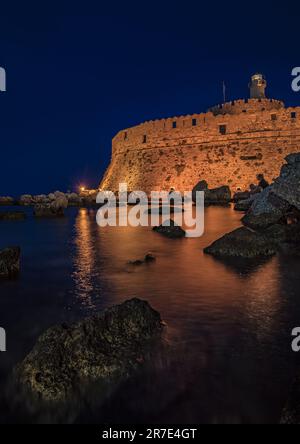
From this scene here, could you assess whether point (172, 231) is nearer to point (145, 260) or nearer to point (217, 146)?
point (145, 260)

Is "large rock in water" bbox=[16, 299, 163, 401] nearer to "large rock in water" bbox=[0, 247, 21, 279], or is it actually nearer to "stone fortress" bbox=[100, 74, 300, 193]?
"large rock in water" bbox=[0, 247, 21, 279]

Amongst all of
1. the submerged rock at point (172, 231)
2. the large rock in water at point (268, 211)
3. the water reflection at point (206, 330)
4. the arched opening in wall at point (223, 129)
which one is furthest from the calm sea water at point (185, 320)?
the arched opening in wall at point (223, 129)

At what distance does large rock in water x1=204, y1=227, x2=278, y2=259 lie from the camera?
7.17m

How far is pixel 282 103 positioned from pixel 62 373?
129 ft

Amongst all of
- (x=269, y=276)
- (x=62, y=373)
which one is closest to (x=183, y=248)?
(x=269, y=276)

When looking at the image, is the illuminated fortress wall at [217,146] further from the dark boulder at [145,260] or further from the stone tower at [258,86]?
the dark boulder at [145,260]

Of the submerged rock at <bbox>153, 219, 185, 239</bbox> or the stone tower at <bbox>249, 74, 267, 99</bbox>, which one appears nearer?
the submerged rock at <bbox>153, 219, 185, 239</bbox>

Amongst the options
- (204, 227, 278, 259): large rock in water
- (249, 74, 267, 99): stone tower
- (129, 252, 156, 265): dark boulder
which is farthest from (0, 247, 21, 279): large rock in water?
(249, 74, 267, 99): stone tower

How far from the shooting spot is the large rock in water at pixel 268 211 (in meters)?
9.93

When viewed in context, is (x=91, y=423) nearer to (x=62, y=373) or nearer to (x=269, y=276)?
(x=62, y=373)

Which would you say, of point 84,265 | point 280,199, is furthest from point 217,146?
point 84,265

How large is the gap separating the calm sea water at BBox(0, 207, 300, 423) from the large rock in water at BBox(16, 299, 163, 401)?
0.59ft
